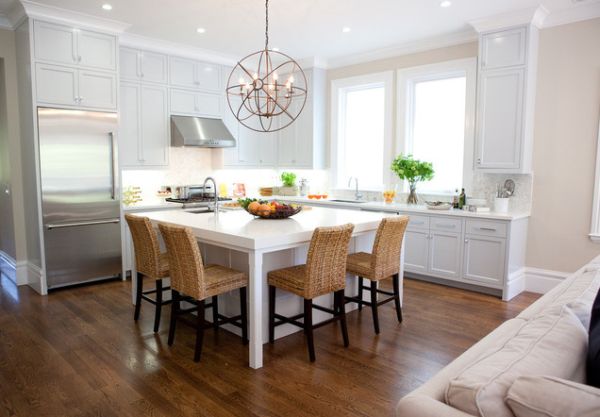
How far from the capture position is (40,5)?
14.7ft

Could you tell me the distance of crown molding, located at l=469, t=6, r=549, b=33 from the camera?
446 centimetres

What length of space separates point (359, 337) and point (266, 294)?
0.86 m

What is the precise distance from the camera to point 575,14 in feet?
14.7

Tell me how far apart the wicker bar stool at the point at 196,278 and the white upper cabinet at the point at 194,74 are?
11.7 feet

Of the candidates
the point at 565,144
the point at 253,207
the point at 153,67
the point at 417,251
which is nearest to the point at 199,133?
the point at 153,67

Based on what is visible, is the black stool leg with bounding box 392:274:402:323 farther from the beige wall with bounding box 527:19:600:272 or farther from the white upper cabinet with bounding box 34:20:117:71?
the white upper cabinet with bounding box 34:20:117:71

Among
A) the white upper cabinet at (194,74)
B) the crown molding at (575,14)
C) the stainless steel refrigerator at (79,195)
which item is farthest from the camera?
the white upper cabinet at (194,74)

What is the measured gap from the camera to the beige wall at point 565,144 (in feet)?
14.7

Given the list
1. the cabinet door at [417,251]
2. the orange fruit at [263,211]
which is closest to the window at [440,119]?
the cabinet door at [417,251]

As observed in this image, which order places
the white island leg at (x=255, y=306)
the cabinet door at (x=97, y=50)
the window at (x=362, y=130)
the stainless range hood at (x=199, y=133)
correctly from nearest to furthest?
1. the white island leg at (x=255, y=306)
2. the cabinet door at (x=97, y=50)
3. the stainless range hood at (x=199, y=133)
4. the window at (x=362, y=130)

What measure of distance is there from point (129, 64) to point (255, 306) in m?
4.12

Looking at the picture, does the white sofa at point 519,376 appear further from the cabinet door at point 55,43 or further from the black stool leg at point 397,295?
the cabinet door at point 55,43

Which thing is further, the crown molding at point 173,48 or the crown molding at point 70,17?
the crown molding at point 173,48

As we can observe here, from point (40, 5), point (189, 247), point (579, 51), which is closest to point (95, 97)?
point (40, 5)
